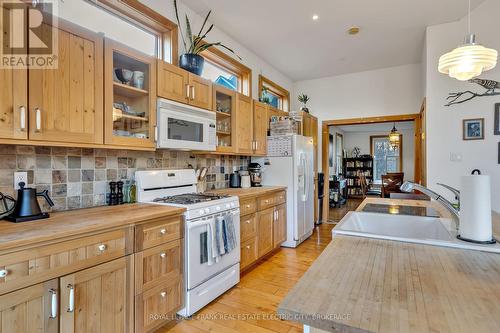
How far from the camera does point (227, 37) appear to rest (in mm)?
3549

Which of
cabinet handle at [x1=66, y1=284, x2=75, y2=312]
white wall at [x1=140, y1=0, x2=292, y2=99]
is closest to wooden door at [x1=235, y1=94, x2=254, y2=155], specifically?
white wall at [x1=140, y1=0, x2=292, y2=99]

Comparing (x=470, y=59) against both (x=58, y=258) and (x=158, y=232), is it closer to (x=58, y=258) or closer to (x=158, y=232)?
(x=158, y=232)

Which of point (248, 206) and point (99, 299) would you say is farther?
point (248, 206)

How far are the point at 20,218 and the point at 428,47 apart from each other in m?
4.51

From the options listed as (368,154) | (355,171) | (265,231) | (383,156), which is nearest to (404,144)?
(383,156)

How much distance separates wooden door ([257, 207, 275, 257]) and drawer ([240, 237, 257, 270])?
11 centimetres

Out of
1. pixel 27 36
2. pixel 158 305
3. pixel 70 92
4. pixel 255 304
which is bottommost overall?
pixel 255 304

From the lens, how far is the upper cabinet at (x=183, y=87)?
2252mm

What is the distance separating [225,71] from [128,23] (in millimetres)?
1516

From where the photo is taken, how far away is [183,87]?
2.44 metres

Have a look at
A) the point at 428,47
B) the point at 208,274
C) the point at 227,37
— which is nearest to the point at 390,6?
the point at 428,47

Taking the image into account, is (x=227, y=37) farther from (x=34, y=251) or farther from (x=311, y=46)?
(x=34, y=251)

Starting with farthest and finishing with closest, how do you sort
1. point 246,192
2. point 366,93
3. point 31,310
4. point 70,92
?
point 366,93
point 246,192
point 70,92
point 31,310

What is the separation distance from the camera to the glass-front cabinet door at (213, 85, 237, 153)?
121 inches
